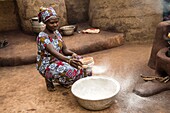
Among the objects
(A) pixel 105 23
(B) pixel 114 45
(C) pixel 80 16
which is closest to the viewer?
(B) pixel 114 45

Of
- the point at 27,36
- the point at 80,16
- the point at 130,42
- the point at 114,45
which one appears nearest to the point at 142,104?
the point at 114,45

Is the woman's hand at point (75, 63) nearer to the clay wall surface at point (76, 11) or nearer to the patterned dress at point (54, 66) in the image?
the patterned dress at point (54, 66)

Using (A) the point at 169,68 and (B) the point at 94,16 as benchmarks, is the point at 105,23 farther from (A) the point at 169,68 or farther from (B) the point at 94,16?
(A) the point at 169,68

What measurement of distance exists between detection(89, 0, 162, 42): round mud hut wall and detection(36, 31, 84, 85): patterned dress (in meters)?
3.00

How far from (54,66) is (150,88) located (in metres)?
1.54

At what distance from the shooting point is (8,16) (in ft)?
22.3

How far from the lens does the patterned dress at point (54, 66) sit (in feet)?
10.1

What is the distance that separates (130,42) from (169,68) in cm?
279

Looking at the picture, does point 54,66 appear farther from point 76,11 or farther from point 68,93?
point 76,11

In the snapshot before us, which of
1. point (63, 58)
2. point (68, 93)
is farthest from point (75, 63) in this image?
point (68, 93)

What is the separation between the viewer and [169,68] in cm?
317

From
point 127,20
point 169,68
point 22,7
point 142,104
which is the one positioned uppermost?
point 22,7

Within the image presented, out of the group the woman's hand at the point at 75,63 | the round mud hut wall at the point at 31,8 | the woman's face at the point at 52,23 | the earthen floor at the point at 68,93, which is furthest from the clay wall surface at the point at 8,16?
the woman's hand at the point at 75,63

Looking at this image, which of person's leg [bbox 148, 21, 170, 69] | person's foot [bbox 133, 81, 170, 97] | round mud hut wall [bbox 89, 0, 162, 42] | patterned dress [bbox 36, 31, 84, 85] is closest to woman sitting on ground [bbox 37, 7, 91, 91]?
patterned dress [bbox 36, 31, 84, 85]
